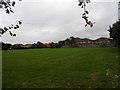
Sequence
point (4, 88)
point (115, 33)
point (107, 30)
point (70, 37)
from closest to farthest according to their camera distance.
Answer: point (4, 88)
point (115, 33)
point (107, 30)
point (70, 37)

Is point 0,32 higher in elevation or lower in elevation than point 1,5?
lower

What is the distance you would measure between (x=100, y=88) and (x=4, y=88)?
630 cm

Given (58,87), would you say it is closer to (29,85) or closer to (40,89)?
(40,89)


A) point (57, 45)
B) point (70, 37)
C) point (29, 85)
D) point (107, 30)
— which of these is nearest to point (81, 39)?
point (70, 37)

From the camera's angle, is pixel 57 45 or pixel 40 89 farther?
pixel 57 45

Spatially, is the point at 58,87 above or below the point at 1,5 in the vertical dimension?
below

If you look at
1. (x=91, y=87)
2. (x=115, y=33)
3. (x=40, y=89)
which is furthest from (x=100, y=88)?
(x=115, y=33)

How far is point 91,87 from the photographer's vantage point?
9.80 m

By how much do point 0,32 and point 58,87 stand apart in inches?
250

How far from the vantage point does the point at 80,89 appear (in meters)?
9.44

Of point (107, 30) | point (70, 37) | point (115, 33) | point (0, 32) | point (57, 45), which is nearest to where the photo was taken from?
point (0, 32)

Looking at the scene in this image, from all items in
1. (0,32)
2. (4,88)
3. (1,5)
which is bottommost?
(4,88)

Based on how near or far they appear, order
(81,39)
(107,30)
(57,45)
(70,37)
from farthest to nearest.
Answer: (81,39) → (70,37) → (57,45) → (107,30)

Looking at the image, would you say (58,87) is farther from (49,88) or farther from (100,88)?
(100,88)
